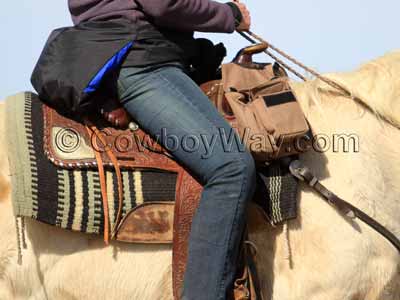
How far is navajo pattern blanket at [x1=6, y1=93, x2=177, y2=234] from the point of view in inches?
124

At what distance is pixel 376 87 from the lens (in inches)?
143

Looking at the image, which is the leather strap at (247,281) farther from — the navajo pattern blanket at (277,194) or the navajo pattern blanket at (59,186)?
the navajo pattern blanket at (59,186)

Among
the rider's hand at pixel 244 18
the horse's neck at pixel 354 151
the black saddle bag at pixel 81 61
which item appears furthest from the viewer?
the rider's hand at pixel 244 18

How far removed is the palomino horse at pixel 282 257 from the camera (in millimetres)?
3281

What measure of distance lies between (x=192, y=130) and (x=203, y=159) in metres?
0.17

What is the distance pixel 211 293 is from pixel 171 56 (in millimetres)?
1295

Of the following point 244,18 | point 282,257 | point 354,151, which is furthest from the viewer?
point 244,18

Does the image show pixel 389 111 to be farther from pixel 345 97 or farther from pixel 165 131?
pixel 165 131

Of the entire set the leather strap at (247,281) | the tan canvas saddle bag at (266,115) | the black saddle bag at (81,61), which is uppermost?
the black saddle bag at (81,61)

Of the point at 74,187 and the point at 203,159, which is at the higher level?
the point at 203,159

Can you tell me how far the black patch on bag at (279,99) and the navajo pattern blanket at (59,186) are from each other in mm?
661

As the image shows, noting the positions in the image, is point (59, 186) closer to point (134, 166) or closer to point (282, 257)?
point (134, 166)

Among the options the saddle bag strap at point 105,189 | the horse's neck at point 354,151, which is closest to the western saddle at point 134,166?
the saddle bag strap at point 105,189

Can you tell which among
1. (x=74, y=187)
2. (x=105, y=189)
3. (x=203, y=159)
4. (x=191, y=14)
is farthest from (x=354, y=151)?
(x=74, y=187)
